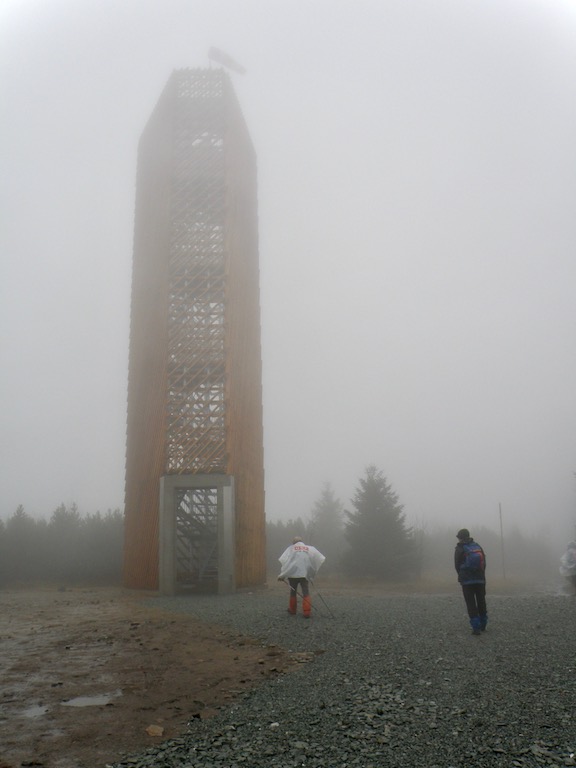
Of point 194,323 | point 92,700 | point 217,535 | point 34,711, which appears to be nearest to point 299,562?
point 92,700

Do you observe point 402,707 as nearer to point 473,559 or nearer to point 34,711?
point 34,711

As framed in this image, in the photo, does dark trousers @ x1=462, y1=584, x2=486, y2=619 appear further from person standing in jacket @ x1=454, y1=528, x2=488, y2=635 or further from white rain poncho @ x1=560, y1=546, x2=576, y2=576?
white rain poncho @ x1=560, y1=546, x2=576, y2=576

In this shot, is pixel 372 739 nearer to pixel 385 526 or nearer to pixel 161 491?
pixel 161 491

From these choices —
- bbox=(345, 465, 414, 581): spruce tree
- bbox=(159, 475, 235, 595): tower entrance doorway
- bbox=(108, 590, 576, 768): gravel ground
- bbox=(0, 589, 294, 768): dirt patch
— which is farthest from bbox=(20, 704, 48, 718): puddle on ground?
bbox=(345, 465, 414, 581): spruce tree

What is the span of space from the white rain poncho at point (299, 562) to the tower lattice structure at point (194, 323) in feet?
27.3

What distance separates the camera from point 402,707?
5.70 meters

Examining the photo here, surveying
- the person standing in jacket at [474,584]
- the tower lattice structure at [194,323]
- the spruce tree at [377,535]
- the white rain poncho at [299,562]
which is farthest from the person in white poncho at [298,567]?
the spruce tree at [377,535]

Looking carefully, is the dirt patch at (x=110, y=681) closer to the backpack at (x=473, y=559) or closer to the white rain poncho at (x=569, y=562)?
the backpack at (x=473, y=559)

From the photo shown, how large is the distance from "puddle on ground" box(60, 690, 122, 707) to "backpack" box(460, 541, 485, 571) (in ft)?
19.4

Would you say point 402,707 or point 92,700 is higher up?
point 402,707

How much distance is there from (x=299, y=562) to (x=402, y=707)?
6514mm

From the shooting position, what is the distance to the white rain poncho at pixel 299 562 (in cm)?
1212

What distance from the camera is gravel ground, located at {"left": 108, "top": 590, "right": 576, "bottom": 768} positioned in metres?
4.62

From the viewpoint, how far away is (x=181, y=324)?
882 inches
